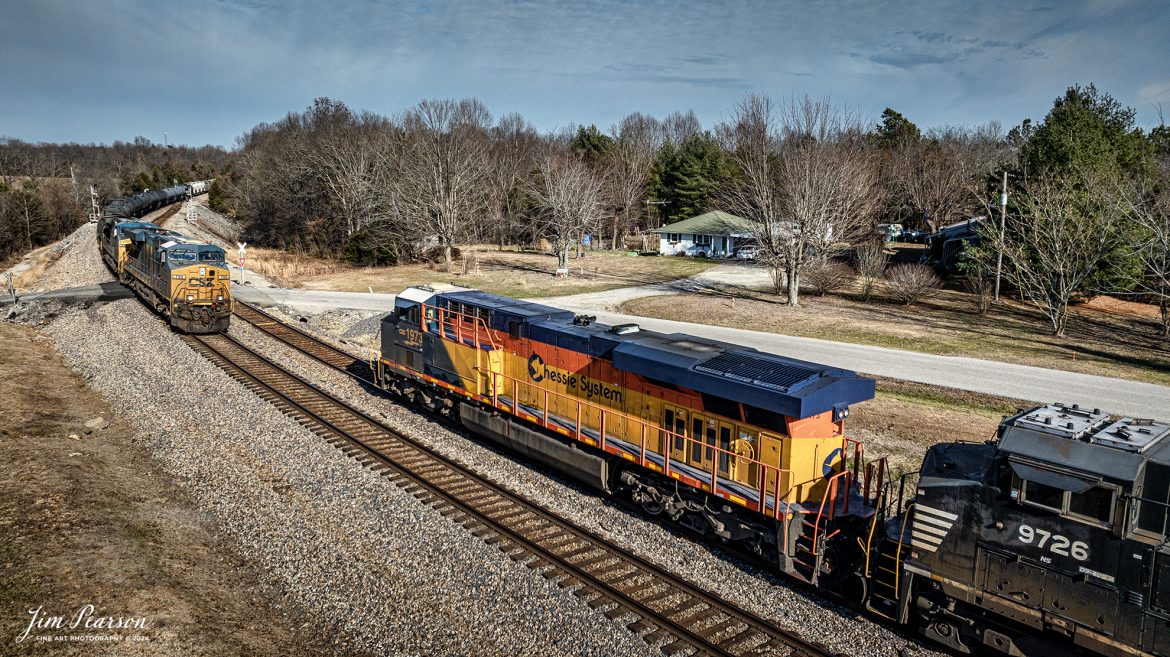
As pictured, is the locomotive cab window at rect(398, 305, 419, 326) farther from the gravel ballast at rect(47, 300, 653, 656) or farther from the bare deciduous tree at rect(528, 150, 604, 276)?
the bare deciduous tree at rect(528, 150, 604, 276)

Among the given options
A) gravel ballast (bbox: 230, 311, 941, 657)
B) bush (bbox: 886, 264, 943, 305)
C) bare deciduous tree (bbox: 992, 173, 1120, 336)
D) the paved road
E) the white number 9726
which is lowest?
gravel ballast (bbox: 230, 311, 941, 657)

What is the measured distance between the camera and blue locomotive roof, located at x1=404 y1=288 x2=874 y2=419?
9.60 meters

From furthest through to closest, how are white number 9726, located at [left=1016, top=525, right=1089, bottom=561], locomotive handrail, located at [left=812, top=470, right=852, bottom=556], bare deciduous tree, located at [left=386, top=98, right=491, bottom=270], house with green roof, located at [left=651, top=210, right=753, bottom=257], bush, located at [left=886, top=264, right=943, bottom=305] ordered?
house with green roof, located at [left=651, top=210, right=753, bottom=257] < bare deciduous tree, located at [left=386, top=98, right=491, bottom=270] < bush, located at [left=886, top=264, right=943, bottom=305] < locomotive handrail, located at [left=812, top=470, right=852, bottom=556] < white number 9726, located at [left=1016, top=525, right=1089, bottom=561]

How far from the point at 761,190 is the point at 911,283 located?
10.4m

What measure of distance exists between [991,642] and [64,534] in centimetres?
1285

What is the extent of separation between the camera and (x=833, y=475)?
33.5ft

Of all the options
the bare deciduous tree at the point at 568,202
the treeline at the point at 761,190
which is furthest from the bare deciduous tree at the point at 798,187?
the bare deciduous tree at the point at 568,202

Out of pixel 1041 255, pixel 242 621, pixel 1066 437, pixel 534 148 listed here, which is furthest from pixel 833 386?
pixel 534 148

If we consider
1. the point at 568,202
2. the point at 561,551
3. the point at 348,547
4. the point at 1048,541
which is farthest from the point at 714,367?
the point at 568,202

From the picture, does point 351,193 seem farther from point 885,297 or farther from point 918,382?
point 918,382

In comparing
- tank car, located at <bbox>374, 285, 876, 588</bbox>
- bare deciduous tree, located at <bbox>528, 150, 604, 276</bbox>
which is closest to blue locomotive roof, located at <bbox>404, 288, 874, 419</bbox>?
tank car, located at <bbox>374, 285, 876, 588</bbox>

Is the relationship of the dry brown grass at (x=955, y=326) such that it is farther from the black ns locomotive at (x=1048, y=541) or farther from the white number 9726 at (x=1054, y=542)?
the white number 9726 at (x=1054, y=542)

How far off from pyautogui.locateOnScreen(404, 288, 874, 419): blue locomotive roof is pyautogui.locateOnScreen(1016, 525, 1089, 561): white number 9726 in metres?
2.83

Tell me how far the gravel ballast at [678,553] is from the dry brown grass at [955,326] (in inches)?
729
